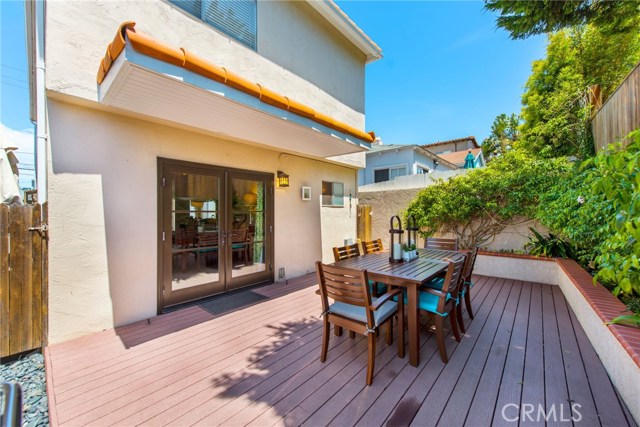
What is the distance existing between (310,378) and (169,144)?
12.1ft

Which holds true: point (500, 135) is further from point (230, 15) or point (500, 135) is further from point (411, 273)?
point (411, 273)

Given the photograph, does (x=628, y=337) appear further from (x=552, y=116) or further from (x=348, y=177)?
(x=552, y=116)

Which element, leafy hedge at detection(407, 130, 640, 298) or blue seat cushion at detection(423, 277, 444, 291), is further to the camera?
leafy hedge at detection(407, 130, 640, 298)

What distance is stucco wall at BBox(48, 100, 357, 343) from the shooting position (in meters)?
2.98

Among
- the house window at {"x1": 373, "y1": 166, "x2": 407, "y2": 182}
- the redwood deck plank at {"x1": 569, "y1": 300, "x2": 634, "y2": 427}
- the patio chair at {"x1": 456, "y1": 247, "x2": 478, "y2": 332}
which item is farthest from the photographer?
the house window at {"x1": 373, "y1": 166, "x2": 407, "y2": 182}

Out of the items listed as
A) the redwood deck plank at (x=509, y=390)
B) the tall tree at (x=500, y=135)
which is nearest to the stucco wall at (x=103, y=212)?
the redwood deck plank at (x=509, y=390)

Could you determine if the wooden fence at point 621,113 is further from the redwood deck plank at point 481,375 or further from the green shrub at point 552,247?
the redwood deck plank at point 481,375

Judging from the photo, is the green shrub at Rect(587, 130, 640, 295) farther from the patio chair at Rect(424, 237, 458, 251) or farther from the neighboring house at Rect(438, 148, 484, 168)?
the neighboring house at Rect(438, 148, 484, 168)

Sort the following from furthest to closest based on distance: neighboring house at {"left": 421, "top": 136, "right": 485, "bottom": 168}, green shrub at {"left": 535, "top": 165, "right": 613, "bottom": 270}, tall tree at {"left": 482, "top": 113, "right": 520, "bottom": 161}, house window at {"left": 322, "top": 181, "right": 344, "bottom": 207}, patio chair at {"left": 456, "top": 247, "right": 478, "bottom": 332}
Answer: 1. neighboring house at {"left": 421, "top": 136, "right": 485, "bottom": 168}
2. tall tree at {"left": 482, "top": 113, "right": 520, "bottom": 161}
3. house window at {"left": 322, "top": 181, "right": 344, "bottom": 207}
4. green shrub at {"left": 535, "top": 165, "right": 613, "bottom": 270}
5. patio chair at {"left": 456, "top": 247, "right": 478, "bottom": 332}


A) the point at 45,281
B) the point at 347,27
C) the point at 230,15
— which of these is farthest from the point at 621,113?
the point at 45,281

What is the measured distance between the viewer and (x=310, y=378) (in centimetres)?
236

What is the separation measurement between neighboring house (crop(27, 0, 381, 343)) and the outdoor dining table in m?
2.15

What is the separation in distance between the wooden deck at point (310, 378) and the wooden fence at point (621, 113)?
289cm

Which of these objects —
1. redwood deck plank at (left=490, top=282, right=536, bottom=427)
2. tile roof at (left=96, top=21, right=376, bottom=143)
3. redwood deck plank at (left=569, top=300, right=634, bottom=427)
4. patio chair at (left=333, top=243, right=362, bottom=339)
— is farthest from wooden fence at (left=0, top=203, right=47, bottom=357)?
redwood deck plank at (left=569, top=300, right=634, bottom=427)
